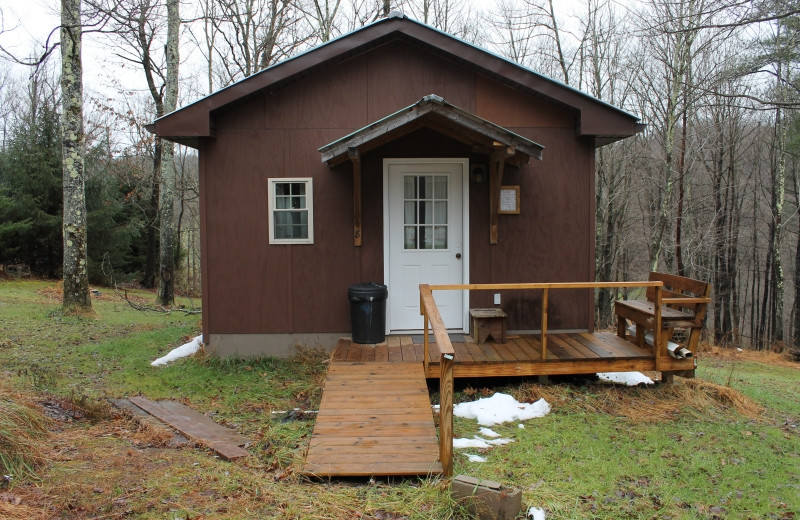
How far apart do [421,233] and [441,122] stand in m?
1.51

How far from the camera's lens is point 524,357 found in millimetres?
5926

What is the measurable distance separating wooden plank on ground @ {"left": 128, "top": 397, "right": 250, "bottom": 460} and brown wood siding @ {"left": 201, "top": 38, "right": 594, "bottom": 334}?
1.80 m

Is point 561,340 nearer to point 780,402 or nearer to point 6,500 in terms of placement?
point 780,402

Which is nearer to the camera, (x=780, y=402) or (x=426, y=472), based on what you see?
(x=426, y=472)

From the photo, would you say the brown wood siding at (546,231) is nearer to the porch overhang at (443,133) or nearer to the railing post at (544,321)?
the porch overhang at (443,133)

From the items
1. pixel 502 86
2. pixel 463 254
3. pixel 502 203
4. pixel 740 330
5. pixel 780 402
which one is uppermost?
pixel 502 86

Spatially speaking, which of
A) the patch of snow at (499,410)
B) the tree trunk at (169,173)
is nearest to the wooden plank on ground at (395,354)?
the patch of snow at (499,410)

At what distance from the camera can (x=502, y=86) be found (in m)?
7.24

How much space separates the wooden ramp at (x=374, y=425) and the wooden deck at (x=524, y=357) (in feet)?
1.17

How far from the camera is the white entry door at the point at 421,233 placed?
7207 mm

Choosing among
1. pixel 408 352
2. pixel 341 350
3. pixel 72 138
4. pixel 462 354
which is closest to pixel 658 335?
pixel 462 354

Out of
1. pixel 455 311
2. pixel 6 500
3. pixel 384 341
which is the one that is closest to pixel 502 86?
pixel 455 311

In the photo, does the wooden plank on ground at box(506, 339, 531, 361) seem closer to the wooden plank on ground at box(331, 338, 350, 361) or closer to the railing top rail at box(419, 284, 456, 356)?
the railing top rail at box(419, 284, 456, 356)

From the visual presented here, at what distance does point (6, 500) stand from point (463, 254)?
531cm
